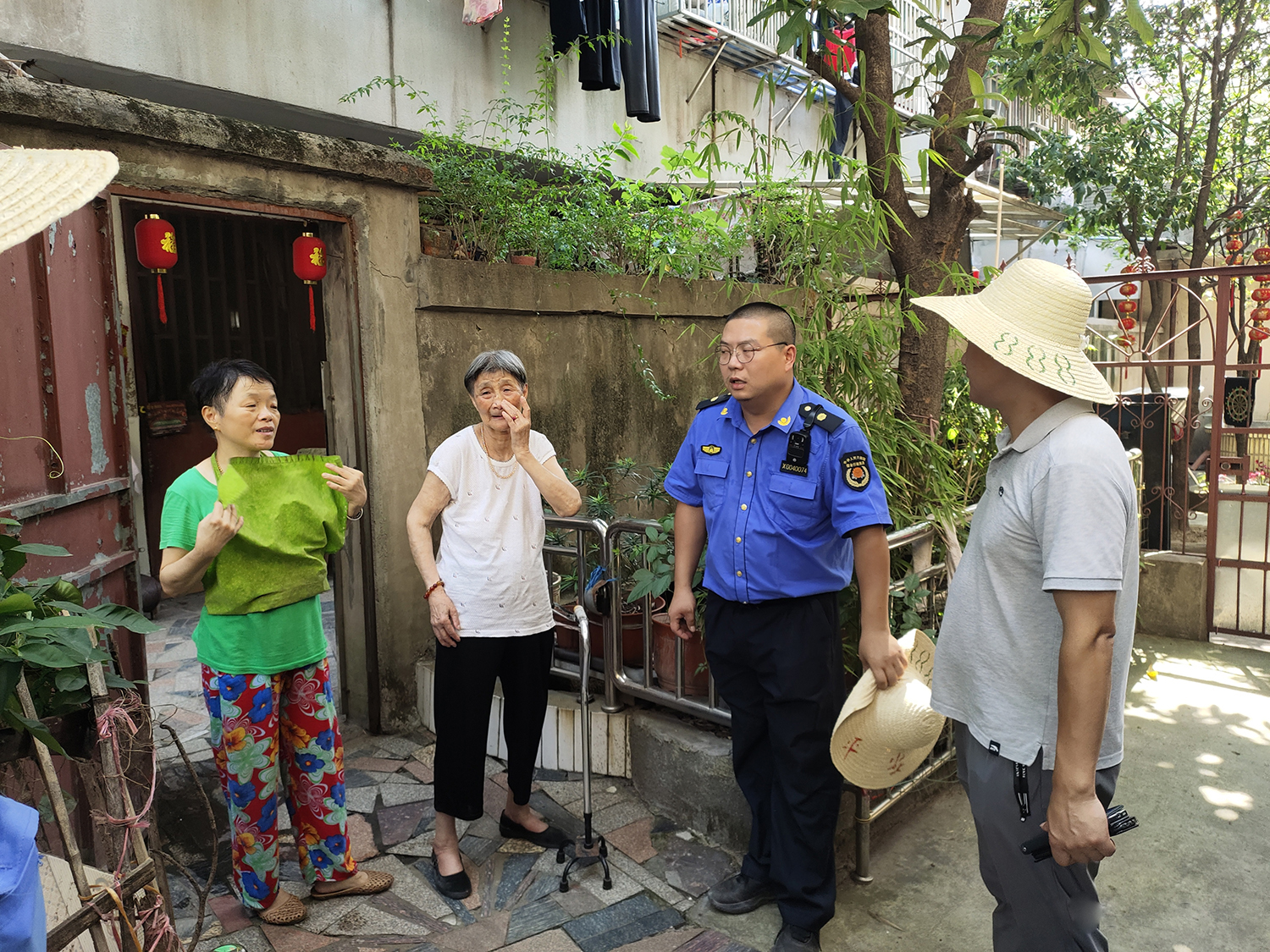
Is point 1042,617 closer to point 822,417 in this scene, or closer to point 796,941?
point 822,417

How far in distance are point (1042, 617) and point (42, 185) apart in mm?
2123

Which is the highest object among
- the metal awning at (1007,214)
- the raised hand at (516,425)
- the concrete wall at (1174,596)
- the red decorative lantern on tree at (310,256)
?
the metal awning at (1007,214)

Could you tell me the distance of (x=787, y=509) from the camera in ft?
9.65

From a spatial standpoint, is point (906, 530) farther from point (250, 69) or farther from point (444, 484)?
point (250, 69)

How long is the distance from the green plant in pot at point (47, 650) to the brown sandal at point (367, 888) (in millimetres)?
1437

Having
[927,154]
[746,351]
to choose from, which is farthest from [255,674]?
[927,154]

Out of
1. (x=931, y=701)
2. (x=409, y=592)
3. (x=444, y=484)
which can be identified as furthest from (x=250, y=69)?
(x=931, y=701)

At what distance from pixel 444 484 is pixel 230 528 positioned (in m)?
0.76

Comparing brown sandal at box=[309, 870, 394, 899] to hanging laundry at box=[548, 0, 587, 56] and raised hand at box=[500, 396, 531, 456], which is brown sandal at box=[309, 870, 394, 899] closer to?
raised hand at box=[500, 396, 531, 456]

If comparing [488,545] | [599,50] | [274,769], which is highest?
[599,50]

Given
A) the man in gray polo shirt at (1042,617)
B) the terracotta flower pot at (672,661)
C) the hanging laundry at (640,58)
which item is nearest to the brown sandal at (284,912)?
the terracotta flower pot at (672,661)

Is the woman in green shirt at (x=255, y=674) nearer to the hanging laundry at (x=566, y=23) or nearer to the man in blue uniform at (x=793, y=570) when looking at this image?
the man in blue uniform at (x=793, y=570)

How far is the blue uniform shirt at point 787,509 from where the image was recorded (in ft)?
9.45

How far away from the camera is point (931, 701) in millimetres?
2385
